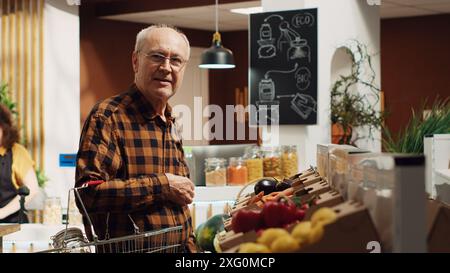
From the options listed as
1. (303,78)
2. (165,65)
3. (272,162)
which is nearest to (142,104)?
(165,65)

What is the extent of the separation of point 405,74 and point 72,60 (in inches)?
185

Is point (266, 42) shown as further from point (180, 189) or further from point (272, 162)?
point (180, 189)

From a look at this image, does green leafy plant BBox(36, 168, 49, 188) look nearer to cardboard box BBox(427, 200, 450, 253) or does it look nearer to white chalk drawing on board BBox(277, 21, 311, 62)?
white chalk drawing on board BBox(277, 21, 311, 62)

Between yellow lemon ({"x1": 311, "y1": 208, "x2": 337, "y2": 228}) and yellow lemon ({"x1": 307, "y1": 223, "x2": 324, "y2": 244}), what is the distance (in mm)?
13

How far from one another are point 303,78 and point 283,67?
219 millimetres

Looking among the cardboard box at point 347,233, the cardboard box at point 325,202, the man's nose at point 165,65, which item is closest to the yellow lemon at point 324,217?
the cardboard box at point 347,233

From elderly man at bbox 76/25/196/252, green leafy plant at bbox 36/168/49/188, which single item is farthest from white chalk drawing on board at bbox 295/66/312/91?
elderly man at bbox 76/25/196/252

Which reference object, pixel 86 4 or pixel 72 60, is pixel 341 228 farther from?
pixel 86 4

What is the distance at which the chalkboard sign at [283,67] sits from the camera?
7.04 m

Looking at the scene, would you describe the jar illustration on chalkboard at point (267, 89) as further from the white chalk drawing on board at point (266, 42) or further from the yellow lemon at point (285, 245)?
the yellow lemon at point (285, 245)

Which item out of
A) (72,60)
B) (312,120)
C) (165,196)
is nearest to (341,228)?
(165,196)

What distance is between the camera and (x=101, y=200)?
2.54 metres

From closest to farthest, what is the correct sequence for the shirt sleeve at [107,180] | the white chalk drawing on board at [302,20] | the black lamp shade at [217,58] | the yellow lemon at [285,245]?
the yellow lemon at [285,245]
the shirt sleeve at [107,180]
the white chalk drawing on board at [302,20]
the black lamp shade at [217,58]

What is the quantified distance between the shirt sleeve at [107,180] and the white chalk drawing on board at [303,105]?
4.56m
